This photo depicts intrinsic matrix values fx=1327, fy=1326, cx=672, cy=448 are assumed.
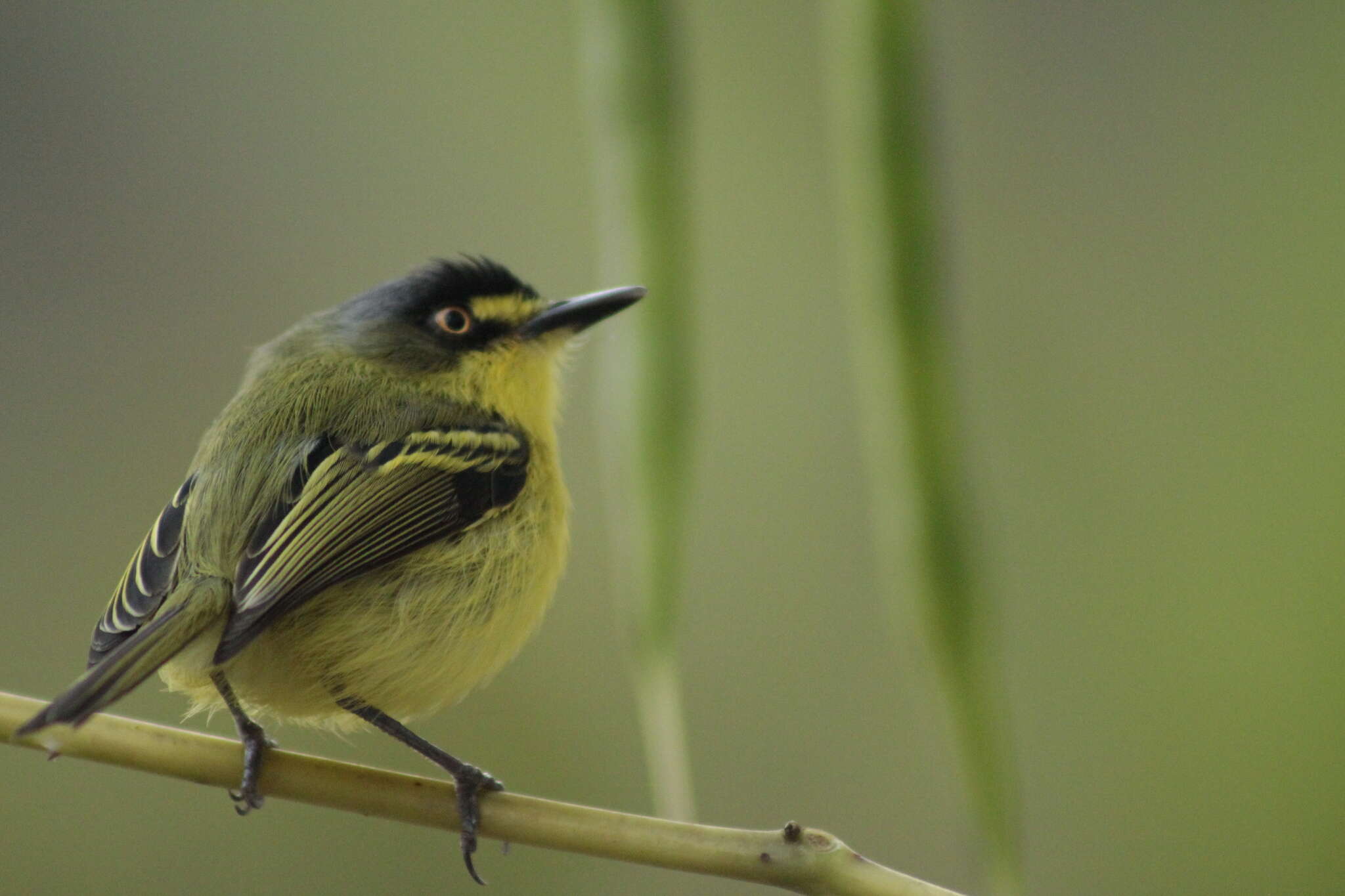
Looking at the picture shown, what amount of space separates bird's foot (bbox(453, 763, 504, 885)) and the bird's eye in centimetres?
56

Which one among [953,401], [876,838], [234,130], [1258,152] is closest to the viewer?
[953,401]

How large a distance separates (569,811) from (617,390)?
29cm

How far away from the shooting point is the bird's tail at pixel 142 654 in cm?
75

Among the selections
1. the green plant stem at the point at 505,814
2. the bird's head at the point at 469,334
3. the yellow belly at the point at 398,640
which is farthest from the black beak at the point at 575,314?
the green plant stem at the point at 505,814

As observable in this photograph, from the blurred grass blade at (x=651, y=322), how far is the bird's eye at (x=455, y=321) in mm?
725

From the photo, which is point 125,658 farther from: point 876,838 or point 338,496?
point 876,838

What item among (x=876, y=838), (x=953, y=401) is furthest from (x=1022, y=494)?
(x=953, y=401)

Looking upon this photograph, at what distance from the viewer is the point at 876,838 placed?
218 centimetres

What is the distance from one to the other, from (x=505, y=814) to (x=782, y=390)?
1.59 m

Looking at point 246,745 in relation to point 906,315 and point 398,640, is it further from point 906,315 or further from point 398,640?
point 906,315

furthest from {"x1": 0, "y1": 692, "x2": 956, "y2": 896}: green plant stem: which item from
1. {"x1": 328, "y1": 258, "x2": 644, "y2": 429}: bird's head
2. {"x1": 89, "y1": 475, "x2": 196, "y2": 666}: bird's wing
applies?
{"x1": 328, "y1": 258, "x2": 644, "y2": 429}: bird's head

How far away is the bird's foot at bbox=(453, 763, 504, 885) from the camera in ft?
3.16

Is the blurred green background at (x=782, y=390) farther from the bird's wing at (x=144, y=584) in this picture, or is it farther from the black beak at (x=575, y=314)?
the bird's wing at (x=144, y=584)

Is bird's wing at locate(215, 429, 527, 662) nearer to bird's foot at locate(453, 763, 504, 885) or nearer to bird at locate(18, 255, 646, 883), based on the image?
bird at locate(18, 255, 646, 883)
